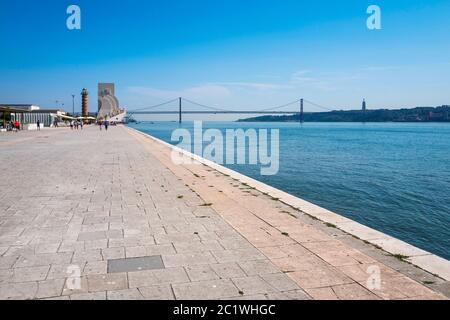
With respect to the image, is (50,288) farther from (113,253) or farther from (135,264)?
(113,253)

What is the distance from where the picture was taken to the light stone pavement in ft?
11.4

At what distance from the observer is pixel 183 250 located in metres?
4.51

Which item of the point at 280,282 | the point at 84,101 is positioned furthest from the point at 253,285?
the point at 84,101

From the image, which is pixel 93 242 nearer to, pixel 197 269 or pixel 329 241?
pixel 197 269

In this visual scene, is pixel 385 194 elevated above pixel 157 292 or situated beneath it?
situated beneath

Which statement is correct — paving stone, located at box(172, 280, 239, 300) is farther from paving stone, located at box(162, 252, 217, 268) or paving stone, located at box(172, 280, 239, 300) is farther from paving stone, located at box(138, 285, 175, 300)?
paving stone, located at box(162, 252, 217, 268)

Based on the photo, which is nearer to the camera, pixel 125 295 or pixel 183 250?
pixel 125 295

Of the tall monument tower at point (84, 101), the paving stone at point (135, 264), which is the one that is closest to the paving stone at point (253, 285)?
the paving stone at point (135, 264)

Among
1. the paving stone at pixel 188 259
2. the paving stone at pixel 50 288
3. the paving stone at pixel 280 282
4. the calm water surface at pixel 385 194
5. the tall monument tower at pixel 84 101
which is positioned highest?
the tall monument tower at pixel 84 101

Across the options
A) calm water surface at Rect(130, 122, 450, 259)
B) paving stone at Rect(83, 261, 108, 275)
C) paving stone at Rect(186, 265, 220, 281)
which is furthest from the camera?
calm water surface at Rect(130, 122, 450, 259)

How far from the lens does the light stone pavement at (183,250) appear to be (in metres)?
3.48

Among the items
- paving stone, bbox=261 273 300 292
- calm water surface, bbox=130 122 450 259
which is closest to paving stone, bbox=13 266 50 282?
paving stone, bbox=261 273 300 292

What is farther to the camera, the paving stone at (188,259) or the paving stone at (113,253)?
the paving stone at (113,253)

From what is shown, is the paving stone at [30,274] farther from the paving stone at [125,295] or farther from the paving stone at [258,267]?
the paving stone at [258,267]
